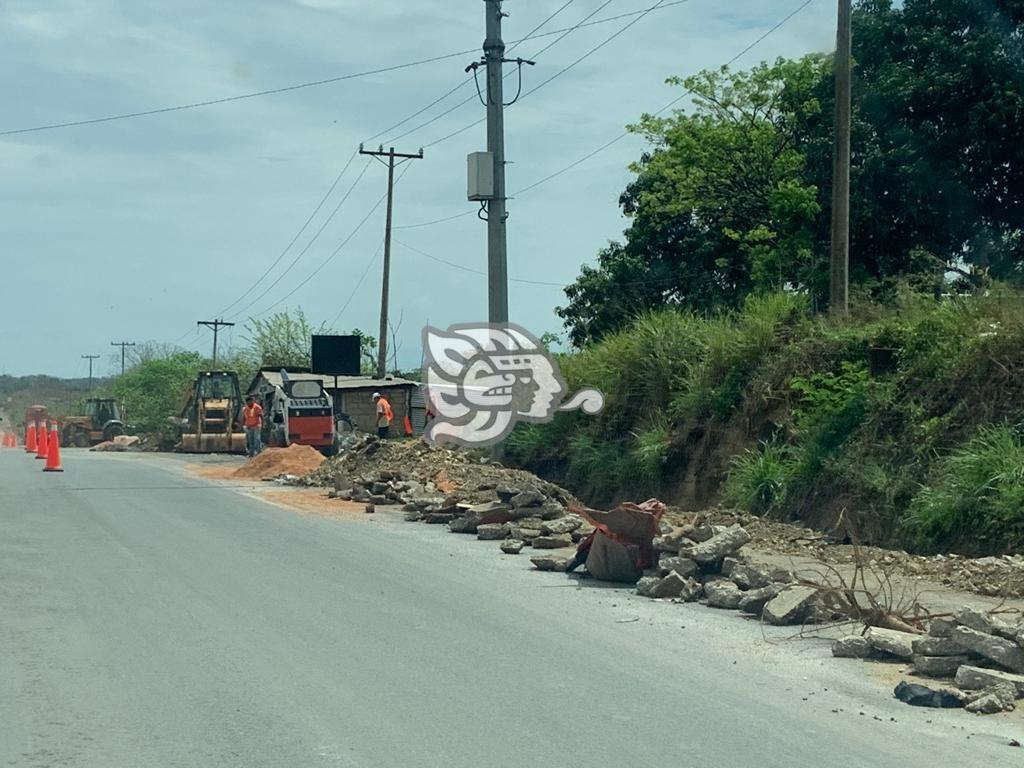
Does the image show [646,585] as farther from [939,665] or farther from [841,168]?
[841,168]

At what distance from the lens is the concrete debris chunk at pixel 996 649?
7.70m

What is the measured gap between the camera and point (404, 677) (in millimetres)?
7793

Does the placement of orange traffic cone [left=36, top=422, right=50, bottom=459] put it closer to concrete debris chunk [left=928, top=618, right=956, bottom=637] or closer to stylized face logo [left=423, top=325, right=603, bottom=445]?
stylized face logo [left=423, top=325, right=603, bottom=445]

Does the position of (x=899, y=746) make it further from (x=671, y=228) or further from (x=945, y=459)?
(x=671, y=228)

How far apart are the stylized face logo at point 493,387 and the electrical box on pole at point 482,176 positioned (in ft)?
8.57

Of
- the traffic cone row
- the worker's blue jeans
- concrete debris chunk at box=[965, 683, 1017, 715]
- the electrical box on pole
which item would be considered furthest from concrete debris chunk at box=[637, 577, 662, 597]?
the worker's blue jeans

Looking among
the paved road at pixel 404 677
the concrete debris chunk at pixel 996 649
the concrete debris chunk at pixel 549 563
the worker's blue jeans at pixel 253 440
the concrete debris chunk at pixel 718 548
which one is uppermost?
the worker's blue jeans at pixel 253 440

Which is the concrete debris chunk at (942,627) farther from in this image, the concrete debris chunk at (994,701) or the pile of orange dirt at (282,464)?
the pile of orange dirt at (282,464)

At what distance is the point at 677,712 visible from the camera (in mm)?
7004

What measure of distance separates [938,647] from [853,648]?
684mm

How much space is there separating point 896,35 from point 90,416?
51.5 meters

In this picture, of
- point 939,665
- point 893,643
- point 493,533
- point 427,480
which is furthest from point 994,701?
point 427,480

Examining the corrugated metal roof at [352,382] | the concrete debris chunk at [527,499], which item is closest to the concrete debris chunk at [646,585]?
the concrete debris chunk at [527,499]

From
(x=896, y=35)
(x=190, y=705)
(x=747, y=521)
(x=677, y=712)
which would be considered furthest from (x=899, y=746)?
(x=896, y=35)
